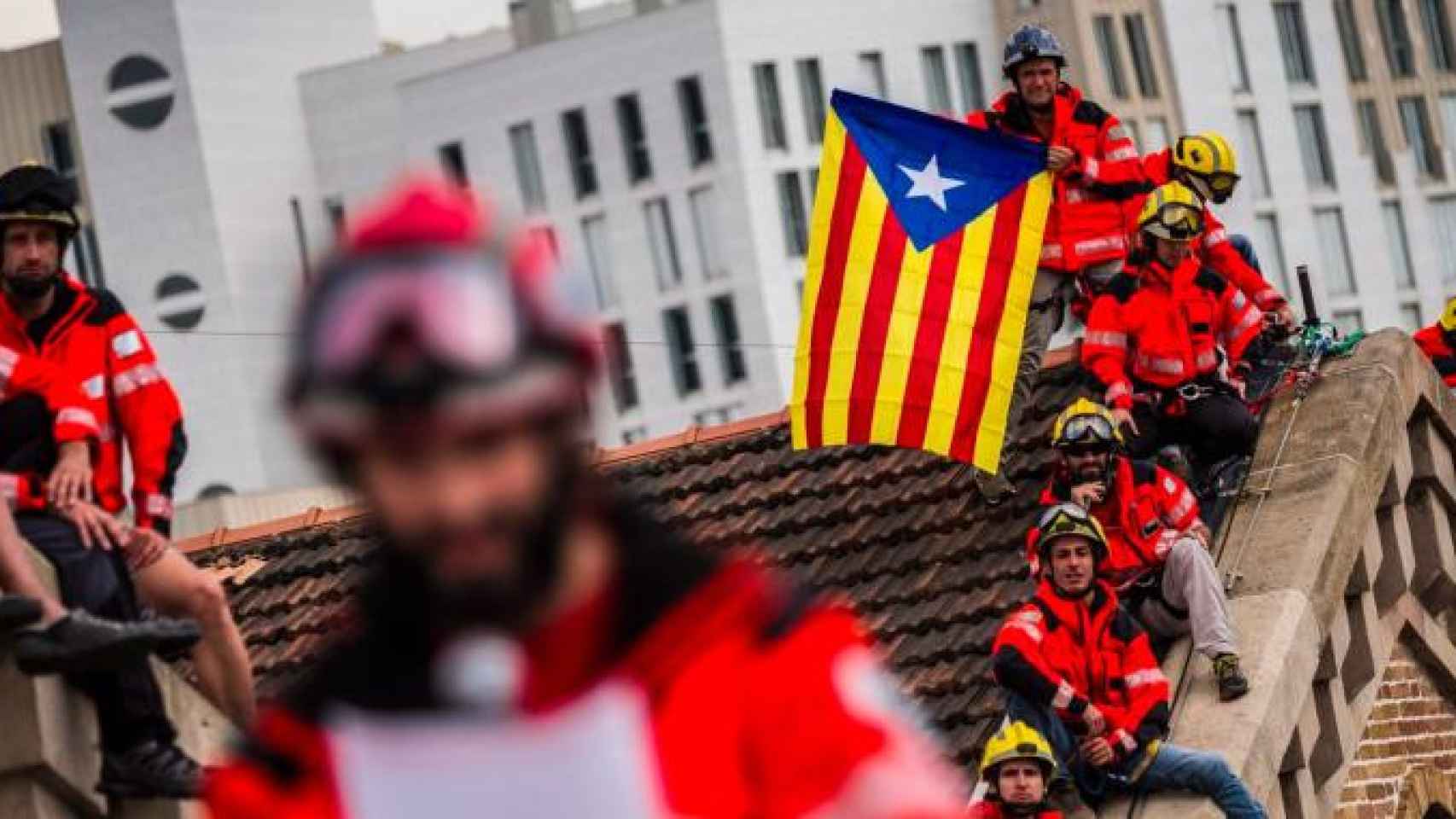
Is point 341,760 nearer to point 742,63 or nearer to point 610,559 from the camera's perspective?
point 610,559

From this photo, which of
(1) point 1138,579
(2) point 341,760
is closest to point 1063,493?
(1) point 1138,579

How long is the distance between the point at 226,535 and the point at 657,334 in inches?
3593

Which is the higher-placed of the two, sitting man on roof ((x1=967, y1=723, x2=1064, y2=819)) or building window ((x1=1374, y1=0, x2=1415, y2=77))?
building window ((x1=1374, y1=0, x2=1415, y2=77))

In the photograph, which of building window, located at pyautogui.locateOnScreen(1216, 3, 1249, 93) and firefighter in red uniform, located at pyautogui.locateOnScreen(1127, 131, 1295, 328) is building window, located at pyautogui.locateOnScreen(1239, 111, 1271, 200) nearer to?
building window, located at pyautogui.locateOnScreen(1216, 3, 1249, 93)

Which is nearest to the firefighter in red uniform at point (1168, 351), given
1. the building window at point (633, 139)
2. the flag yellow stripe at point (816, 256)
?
the flag yellow stripe at point (816, 256)

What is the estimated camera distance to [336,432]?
404cm

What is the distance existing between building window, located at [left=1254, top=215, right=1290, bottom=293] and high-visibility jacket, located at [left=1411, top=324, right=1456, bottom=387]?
92.0 meters

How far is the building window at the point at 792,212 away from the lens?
110 meters

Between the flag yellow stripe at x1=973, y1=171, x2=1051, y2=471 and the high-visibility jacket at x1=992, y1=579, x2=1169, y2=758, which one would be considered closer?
the high-visibility jacket at x1=992, y1=579, x2=1169, y2=758

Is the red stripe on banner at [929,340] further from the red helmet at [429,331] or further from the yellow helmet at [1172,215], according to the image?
the red helmet at [429,331]

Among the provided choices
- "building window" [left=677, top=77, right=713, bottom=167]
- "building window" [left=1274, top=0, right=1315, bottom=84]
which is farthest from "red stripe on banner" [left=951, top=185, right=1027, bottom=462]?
"building window" [left=1274, top=0, right=1315, bottom=84]

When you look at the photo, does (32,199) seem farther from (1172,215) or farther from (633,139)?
(633,139)

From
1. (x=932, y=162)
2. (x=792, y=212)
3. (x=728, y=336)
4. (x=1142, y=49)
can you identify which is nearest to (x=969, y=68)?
(x=1142, y=49)

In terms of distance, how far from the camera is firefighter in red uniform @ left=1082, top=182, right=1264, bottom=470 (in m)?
16.9
